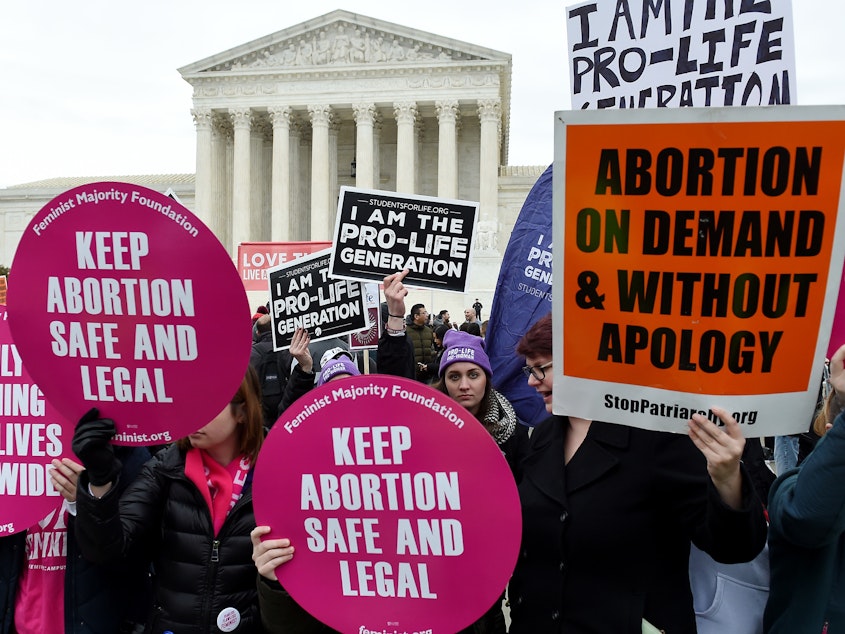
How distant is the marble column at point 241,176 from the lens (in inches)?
1527

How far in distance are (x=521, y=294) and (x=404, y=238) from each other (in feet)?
3.02

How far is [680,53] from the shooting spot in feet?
13.8

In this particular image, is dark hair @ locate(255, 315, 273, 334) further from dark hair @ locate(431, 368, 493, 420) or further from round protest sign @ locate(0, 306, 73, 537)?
round protest sign @ locate(0, 306, 73, 537)

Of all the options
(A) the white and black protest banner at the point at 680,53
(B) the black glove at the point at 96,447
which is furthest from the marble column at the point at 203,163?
(B) the black glove at the point at 96,447

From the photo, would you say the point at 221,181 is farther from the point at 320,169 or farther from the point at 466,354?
the point at 466,354

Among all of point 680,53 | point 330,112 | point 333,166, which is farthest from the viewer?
point 333,166

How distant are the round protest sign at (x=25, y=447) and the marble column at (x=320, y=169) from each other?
118 ft

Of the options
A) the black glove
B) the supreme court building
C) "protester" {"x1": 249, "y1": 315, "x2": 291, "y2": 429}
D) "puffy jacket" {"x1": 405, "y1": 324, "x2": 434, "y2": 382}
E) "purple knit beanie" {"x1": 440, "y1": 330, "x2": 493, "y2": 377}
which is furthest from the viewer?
the supreme court building

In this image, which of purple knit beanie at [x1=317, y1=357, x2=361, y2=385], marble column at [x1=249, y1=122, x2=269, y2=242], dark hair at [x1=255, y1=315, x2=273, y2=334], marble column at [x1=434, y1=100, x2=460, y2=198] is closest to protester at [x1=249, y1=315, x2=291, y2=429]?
purple knit beanie at [x1=317, y1=357, x2=361, y2=385]

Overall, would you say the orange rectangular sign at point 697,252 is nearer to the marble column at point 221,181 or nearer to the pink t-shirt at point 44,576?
the pink t-shirt at point 44,576

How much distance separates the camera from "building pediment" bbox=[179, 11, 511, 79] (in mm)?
37812

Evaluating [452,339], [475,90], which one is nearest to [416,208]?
[452,339]

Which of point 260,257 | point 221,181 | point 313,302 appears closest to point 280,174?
point 221,181

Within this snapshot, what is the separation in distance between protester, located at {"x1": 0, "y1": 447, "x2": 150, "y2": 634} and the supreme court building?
34461 mm
